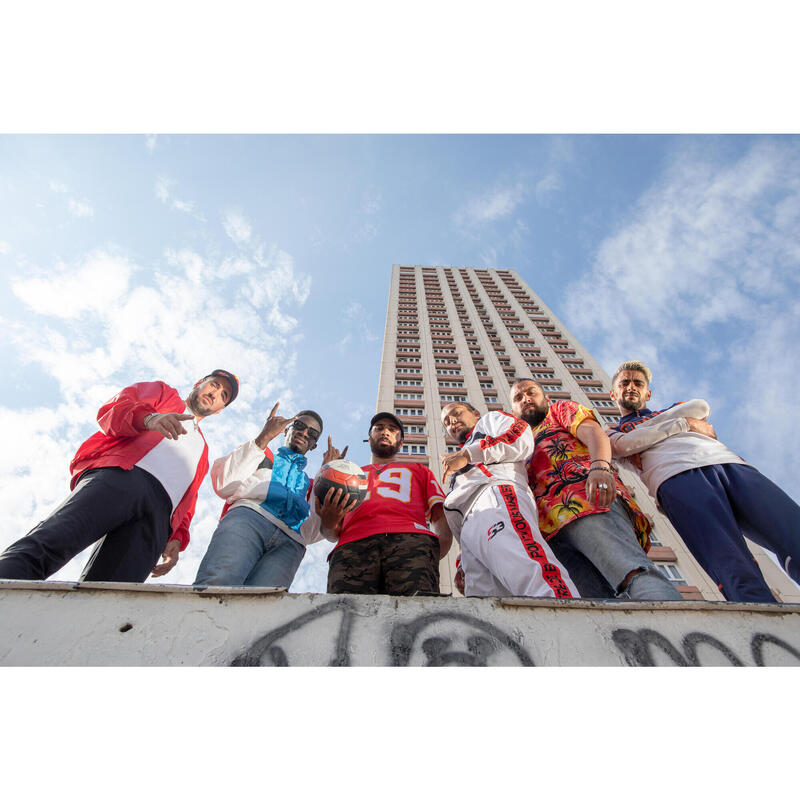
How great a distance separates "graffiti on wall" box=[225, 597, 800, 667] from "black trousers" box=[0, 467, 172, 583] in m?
1.35

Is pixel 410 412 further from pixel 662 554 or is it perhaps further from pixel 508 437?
pixel 508 437

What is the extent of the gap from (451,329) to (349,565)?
92.3ft

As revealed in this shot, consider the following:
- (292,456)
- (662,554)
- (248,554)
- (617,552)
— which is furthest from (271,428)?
(662,554)

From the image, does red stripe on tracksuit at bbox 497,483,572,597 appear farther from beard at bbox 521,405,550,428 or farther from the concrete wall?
beard at bbox 521,405,550,428

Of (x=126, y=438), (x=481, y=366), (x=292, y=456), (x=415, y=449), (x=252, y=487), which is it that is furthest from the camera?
(x=481, y=366)

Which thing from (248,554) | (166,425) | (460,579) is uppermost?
(166,425)

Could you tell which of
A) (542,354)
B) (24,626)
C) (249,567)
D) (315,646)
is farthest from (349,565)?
(542,354)

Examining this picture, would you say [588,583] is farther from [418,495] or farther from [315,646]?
[315,646]

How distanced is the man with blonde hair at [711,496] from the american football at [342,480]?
182cm

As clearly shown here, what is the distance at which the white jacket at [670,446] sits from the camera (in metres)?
2.82

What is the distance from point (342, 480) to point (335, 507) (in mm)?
170

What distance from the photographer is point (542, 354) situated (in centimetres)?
2705

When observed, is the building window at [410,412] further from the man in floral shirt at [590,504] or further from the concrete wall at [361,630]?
the concrete wall at [361,630]

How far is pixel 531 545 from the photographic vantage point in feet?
7.46
